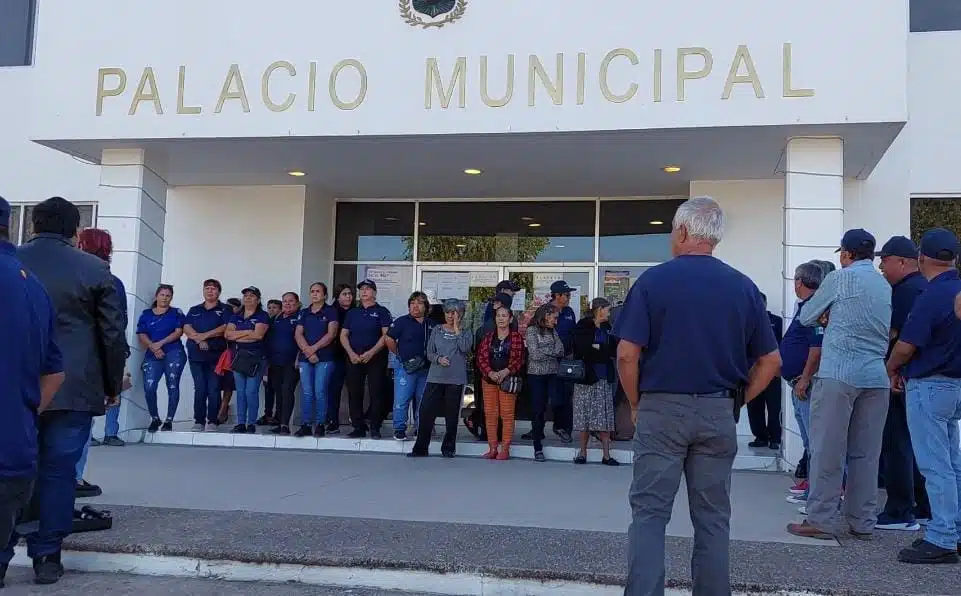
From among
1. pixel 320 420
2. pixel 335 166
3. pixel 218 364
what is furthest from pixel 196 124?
pixel 320 420

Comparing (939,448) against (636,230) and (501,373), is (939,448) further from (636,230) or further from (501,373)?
(636,230)

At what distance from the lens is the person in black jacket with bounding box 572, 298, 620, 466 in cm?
871

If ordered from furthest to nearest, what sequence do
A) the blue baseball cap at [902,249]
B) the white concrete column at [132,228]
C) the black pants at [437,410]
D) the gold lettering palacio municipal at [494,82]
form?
the white concrete column at [132,228] < the black pants at [437,410] < the gold lettering palacio municipal at [494,82] < the blue baseball cap at [902,249]

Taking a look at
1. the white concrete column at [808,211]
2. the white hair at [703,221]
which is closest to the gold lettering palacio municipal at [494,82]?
the white concrete column at [808,211]

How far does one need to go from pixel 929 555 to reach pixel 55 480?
4.86 m

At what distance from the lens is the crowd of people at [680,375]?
141 inches

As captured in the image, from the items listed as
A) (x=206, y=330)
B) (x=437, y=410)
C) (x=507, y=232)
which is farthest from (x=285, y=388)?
(x=507, y=232)

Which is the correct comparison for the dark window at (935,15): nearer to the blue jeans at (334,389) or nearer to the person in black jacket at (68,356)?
the blue jeans at (334,389)

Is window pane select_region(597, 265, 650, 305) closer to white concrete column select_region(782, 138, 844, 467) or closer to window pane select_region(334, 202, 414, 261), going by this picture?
window pane select_region(334, 202, 414, 261)

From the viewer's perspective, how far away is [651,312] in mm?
3652

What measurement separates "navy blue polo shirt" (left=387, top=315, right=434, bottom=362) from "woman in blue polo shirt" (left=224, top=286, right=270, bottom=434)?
168 centimetres

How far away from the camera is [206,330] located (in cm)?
1050

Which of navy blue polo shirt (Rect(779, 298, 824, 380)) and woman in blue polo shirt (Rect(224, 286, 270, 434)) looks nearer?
navy blue polo shirt (Rect(779, 298, 824, 380))

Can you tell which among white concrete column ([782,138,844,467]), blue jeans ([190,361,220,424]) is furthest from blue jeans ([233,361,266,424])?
white concrete column ([782,138,844,467])
